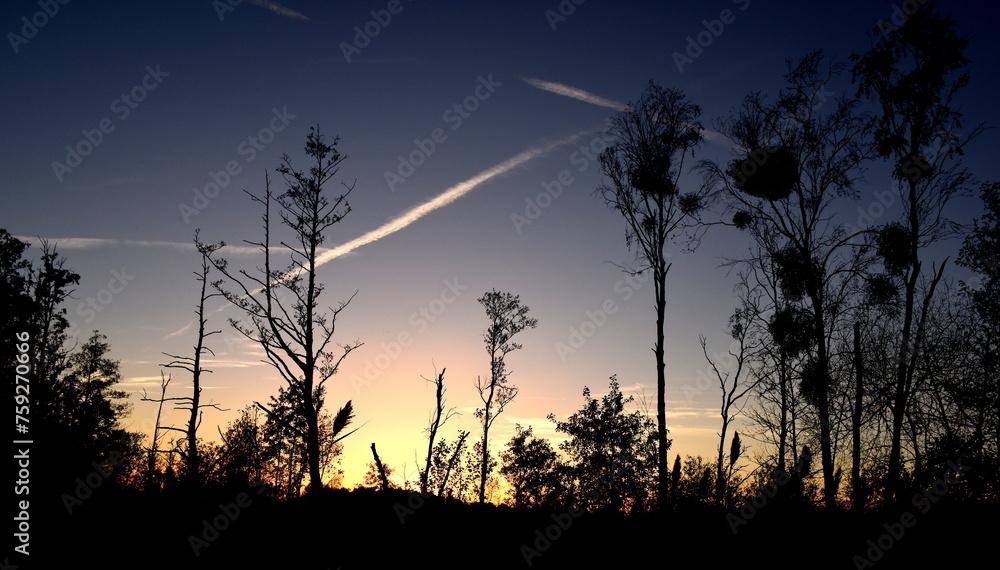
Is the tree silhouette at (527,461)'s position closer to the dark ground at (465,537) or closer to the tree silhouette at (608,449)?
the tree silhouette at (608,449)

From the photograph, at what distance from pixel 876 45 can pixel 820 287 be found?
8.03 meters

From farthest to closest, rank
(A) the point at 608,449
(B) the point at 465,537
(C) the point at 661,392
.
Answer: (A) the point at 608,449 → (C) the point at 661,392 → (B) the point at 465,537

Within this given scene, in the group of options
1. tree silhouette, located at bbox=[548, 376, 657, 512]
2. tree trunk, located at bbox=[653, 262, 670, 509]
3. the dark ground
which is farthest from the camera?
tree silhouette, located at bbox=[548, 376, 657, 512]

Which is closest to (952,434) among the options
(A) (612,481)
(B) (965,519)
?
(B) (965,519)

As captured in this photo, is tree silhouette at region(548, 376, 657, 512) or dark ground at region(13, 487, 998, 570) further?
tree silhouette at region(548, 376, 657, 512)

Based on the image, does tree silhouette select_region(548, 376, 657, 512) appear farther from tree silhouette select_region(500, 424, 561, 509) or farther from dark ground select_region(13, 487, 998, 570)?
dark ground select_region(13, 487, 998, 570)

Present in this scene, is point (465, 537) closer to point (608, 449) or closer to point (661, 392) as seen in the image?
point (661, 392)

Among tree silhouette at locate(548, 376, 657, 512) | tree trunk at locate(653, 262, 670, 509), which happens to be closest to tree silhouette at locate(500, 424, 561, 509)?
tree silhouette at locate(548, 376, 657, 512)

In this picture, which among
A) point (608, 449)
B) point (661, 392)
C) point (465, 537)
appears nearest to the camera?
point (465, 537)

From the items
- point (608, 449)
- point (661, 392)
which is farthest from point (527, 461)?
point (661, 392)

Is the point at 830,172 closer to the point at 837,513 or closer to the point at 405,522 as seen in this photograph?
the point at 837,513

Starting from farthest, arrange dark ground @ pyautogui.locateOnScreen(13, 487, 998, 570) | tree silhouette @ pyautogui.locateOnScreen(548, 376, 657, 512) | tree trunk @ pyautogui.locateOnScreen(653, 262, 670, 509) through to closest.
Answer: tree silhouette @ pyautogui.locateOnScreen(548, 376, 657, 512) → tree trunk @ pyautogui.locateOnScreen(653, 262, 670, 509) → dark ground @ pyautogui.locateOnScreen(13, 487, 998, 570)

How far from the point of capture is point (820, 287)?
16953mm

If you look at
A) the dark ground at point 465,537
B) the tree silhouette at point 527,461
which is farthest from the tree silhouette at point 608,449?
the dark ground at point 465,537
